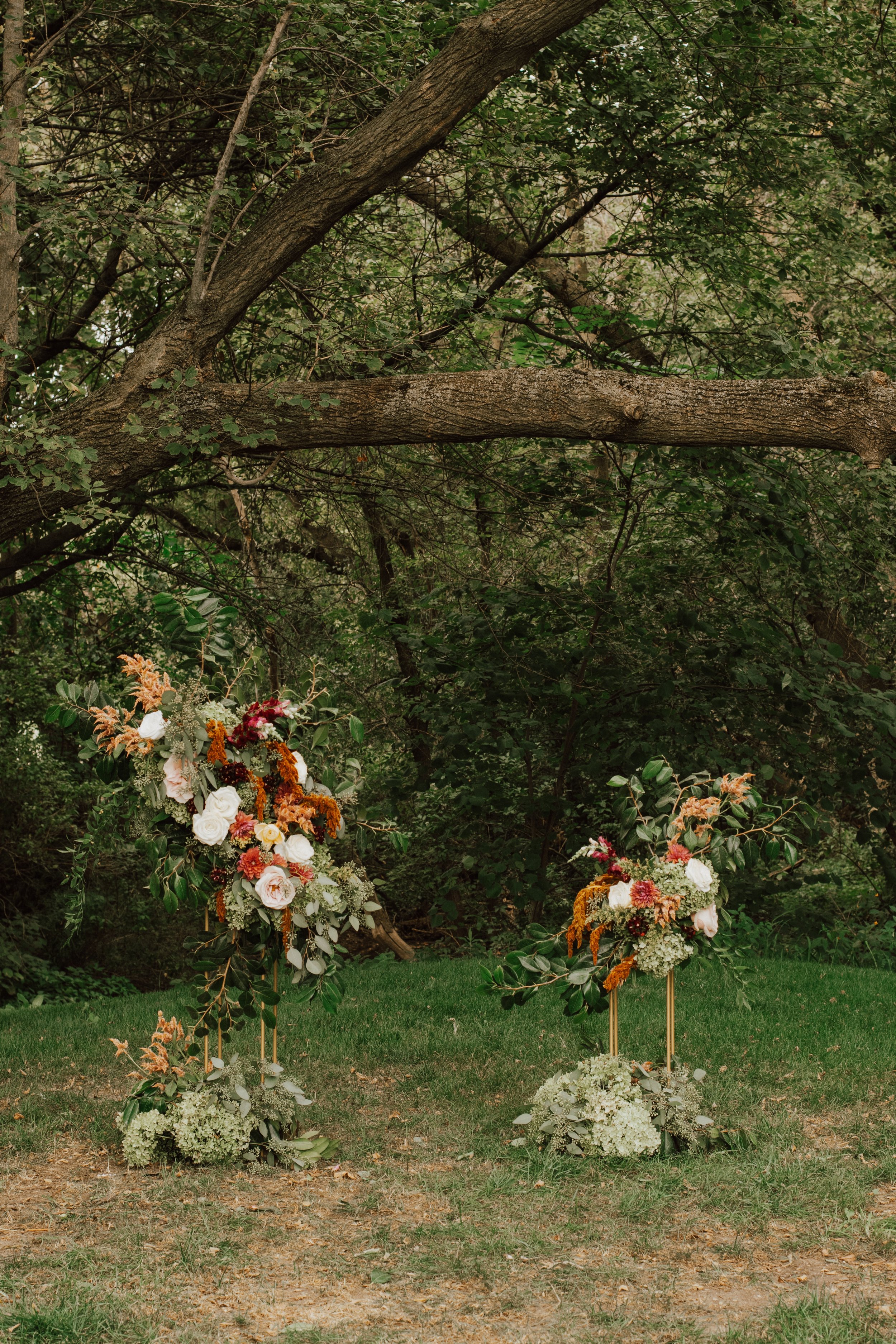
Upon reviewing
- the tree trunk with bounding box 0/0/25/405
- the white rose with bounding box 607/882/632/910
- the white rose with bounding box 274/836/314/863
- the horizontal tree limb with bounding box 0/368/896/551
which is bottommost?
the white rose with bounding box 607/882/632/910

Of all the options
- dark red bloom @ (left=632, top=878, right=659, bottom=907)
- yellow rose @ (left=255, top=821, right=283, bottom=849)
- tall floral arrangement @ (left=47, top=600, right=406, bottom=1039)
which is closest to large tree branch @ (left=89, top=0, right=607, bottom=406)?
tall floral arrangement @ (left=47, top=600, right=406, bottom=1039)

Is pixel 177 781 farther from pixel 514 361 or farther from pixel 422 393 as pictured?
pixel 514 361

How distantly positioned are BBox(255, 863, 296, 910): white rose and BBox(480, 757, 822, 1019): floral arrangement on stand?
2.61 ft

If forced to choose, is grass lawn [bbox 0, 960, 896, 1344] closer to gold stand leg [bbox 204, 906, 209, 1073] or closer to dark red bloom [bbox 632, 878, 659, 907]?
gold stand leg [bbox 204, 906, 209, 1073]

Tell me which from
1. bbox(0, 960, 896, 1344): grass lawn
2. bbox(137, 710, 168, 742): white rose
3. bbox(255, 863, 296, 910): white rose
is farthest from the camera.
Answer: bbox(255, 863, 296, 910): white rose

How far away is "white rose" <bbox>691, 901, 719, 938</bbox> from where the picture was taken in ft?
14.8

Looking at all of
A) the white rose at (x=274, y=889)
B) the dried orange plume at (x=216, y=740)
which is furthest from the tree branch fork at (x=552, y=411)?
the white rose at (x=274, y=889)

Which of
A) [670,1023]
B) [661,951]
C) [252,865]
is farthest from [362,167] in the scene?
[670,1023]

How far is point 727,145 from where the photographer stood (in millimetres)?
7668

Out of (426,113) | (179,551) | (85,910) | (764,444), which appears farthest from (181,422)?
(85,910)

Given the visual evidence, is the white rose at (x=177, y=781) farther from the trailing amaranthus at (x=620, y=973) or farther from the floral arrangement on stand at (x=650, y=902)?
the trailing amaranthus at (x=620, y=973)

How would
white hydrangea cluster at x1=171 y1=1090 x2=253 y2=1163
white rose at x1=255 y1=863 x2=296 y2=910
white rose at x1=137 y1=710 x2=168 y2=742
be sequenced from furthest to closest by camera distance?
white hydrangea cluster at x1=171 y1=1090 x2=253 y2=1163 < white rose at x1=255 y1=863 x2=296 y2=910 < white rose at x1=137 y1=710 x2=168 y2=742

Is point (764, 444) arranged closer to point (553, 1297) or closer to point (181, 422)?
point (181, 422)

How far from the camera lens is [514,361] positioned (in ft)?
29.0
